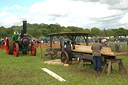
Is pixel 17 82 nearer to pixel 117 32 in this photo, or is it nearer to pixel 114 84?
pixel 114 84

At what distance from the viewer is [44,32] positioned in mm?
84938

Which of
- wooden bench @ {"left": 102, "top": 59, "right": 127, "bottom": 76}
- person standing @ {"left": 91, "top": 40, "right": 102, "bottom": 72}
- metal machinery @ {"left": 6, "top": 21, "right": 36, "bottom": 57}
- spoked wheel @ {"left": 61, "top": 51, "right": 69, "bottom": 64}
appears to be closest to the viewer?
wooden bench @ {"left": 102, "top": 59, "right": 127, "bottom": 76}

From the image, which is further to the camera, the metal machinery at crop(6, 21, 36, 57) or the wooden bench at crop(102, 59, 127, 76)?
the metal machinery at crop(6, 21, 36, 57)

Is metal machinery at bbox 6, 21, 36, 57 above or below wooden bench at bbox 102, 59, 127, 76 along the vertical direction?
above

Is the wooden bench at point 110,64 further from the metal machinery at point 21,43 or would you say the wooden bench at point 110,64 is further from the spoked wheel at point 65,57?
the metal machinery at point 21,43

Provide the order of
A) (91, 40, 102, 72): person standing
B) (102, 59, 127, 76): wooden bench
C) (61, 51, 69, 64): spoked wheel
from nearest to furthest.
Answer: (102, 59, 127, 76): wooden bench, (91, 40, 102, 72): person standing, (61, 51, 69, 64): spoked wheel

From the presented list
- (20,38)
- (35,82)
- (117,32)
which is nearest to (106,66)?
(35,82)

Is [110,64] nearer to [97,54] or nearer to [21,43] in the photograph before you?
[97,54]

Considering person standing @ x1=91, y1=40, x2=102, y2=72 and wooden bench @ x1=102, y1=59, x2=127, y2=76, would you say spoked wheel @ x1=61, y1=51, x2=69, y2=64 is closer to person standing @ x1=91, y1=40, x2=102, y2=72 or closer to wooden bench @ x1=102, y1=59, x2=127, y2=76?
person standing @ x1=91, y1=40, x2=102, y2=72

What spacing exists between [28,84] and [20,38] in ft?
29.3

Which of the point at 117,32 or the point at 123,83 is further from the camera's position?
the point at 117,32

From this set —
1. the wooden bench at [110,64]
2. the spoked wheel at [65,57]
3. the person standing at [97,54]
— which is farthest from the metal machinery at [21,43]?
the wooden bench at [110,64]

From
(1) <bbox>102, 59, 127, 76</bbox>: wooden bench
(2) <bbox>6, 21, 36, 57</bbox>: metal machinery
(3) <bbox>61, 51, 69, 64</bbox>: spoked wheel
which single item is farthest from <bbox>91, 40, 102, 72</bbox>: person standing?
(2) <bbox>6, 21, 36, 57</bbox>: metal machinery

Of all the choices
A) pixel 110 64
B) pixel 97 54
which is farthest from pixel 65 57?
pixel 110 64
